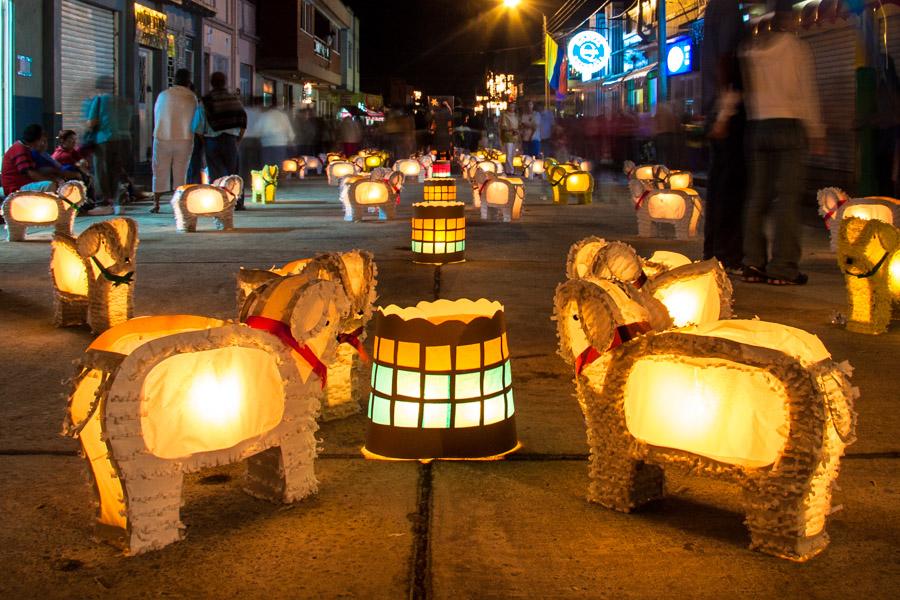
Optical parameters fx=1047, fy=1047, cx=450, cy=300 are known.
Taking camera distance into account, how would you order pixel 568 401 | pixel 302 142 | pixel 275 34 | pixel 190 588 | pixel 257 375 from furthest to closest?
pixel 275 34 < pixel 302 142 < pixel 568 401 < pixel 257 375 < pixel 190 588

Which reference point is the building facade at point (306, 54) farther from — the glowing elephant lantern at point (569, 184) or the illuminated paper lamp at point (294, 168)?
the glowing elephant lantern at point (569, 184)

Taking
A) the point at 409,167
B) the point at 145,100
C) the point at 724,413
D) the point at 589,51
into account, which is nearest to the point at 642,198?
the point at 724,413

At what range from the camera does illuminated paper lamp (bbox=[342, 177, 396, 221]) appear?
44.0 feet

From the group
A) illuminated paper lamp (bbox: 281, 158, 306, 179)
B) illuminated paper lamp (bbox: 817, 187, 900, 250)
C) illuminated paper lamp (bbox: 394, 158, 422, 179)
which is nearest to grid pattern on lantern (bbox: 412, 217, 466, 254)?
illuminated paper lamp (bbox: 817, 187, 900, 250)

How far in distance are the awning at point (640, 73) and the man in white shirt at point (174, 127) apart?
2459 centimetres

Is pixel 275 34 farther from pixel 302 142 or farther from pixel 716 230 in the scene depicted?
pixel 716 230

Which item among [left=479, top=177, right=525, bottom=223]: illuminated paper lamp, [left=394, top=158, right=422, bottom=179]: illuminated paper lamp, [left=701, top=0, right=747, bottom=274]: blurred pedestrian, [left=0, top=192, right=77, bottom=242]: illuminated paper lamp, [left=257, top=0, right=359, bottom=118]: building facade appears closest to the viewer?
[left=701, top=0, right=747, bottom=274]: blurred pedestrian

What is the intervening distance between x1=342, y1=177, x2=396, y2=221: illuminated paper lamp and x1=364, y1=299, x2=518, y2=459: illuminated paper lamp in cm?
985

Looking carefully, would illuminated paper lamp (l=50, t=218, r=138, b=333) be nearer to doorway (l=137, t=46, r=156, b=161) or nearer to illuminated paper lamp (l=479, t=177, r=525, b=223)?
illuminated paper lamp (l=479, t=177, r=525, b=223)

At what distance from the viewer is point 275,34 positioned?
119 feet

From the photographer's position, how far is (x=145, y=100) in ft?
75.0

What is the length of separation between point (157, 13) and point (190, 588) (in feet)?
72.9

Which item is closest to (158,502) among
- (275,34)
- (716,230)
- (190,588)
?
(190,588)

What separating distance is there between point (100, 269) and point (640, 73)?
35196 millimetres
